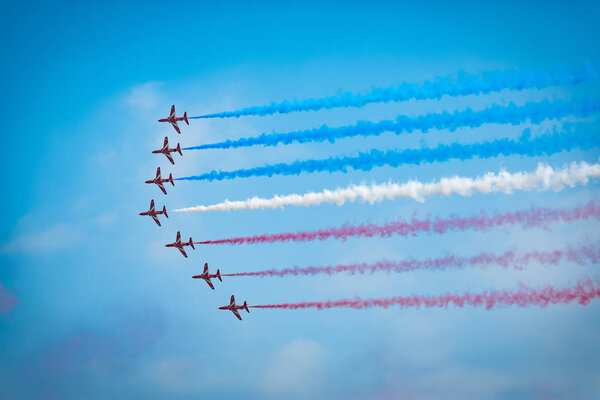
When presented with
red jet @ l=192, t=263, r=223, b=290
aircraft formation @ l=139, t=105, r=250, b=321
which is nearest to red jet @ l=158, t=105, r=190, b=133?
aircraft formation @ l=139, t=105, r=250, b=321

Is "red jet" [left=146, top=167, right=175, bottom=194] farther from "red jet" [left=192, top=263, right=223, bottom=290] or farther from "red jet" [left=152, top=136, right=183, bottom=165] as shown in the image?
"red jet" [left=192, top=263, right=223, bottom=290]

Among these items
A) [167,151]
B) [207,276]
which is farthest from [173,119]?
[207,276]

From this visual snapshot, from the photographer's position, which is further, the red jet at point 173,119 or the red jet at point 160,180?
the red jet at point 160,180

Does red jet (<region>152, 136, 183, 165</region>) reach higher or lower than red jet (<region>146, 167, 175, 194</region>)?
higher

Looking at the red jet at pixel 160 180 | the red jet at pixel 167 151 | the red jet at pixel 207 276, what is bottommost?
the red jet at pixel 207 276

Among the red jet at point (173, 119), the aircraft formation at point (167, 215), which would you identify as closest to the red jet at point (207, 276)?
the aircraft formation at point (167, 215)

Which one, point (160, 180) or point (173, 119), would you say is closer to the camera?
point (173, 119)

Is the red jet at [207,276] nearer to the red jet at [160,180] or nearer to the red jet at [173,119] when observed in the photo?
the red jet at [160,180]

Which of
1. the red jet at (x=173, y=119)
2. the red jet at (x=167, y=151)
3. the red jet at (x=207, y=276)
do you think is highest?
the red jet at (x=173, y=119)

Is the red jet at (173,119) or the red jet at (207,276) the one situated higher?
the red jet at (173,119)

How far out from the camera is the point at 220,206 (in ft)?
156

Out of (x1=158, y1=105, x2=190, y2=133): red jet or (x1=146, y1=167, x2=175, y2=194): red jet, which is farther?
(x1=146, y1=167, x2=175, y2=194): red jet

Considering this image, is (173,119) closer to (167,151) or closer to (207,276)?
(167,151)

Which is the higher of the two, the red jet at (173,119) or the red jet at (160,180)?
the red jet at (173,119)
